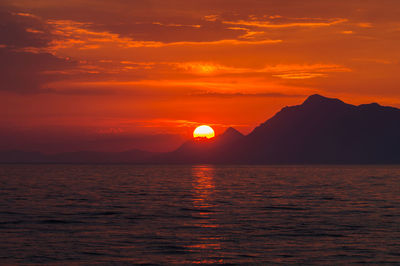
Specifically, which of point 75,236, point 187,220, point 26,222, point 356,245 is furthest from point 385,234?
point 26,222

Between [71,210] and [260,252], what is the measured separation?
88.7 feet

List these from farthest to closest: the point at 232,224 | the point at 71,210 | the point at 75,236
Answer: the point at 71,210
the point at 232,224
the point at 75,236

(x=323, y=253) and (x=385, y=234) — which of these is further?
(x=385, y=234)

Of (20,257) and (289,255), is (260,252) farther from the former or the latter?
(20,257)

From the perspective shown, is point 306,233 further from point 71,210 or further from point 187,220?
point 71,210

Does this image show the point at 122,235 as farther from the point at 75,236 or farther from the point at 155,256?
the point at 155,256

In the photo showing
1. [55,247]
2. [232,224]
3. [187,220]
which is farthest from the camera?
[187,220]

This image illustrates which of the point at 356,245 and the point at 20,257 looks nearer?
the point at 20,257

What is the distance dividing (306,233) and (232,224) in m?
6.61

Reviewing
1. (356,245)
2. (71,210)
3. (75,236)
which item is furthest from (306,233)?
(71,210)

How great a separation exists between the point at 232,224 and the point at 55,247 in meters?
14.6

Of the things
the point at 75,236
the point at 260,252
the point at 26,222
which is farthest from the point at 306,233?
the point at 26,222

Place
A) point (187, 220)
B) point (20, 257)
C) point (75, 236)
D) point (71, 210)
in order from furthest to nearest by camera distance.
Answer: point (71, 210)
point (187, 220)
point (75, 236)
point (20, 257)

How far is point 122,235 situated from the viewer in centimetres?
3422
